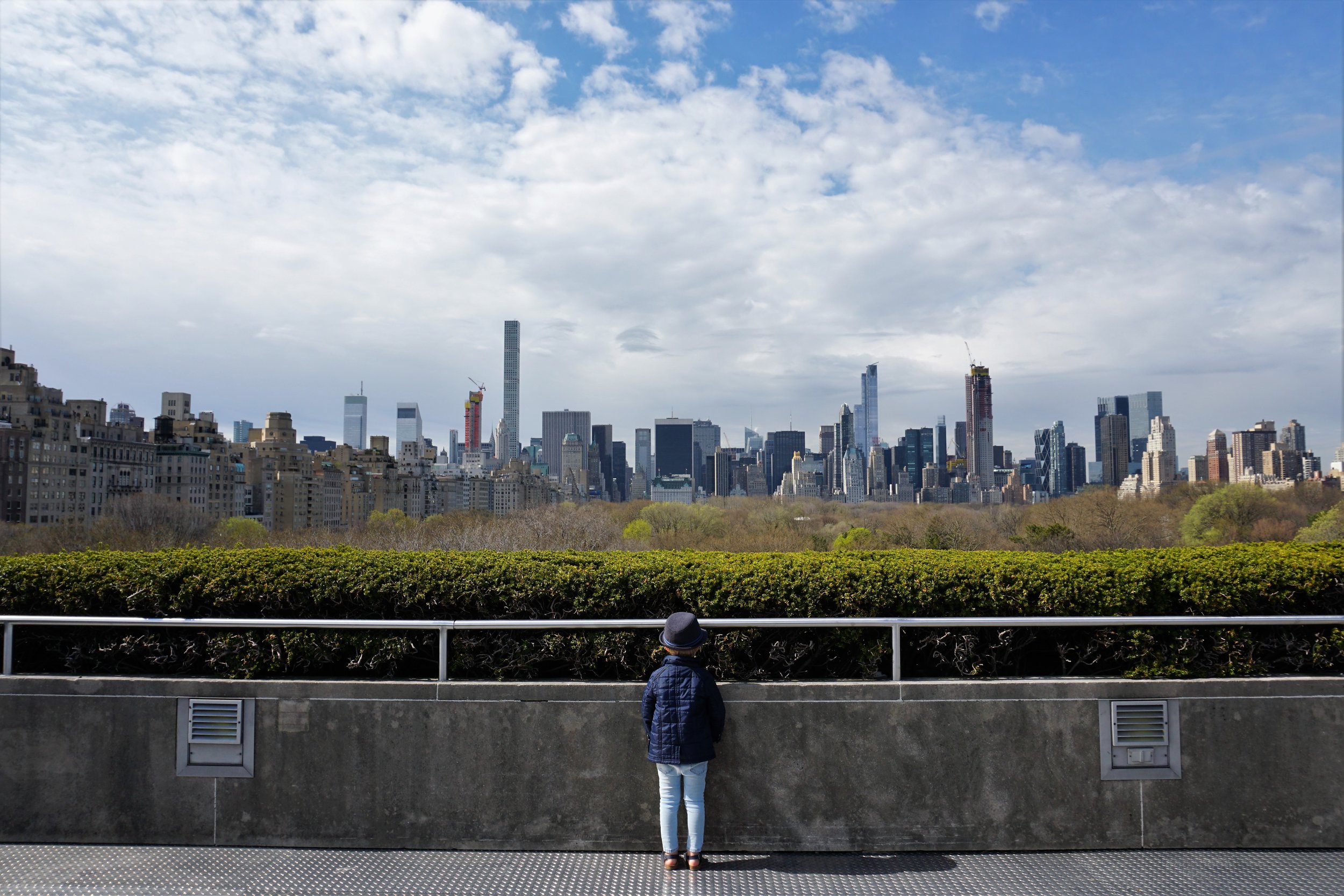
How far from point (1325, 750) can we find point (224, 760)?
7.05 meters

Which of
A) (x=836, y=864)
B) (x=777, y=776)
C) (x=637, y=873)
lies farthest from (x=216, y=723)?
(x=836, y=864)

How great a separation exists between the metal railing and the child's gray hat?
26 centimetres

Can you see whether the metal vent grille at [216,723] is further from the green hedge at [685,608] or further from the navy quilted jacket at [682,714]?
the navy quilted jacket at [682,714]

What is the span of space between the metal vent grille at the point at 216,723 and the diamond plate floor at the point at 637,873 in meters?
0.68

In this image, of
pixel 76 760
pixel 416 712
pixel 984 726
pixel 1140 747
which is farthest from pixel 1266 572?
pixel 76 760

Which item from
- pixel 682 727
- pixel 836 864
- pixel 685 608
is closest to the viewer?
pixel 682 727

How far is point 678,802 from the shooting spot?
16.3 feet

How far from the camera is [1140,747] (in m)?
5.25

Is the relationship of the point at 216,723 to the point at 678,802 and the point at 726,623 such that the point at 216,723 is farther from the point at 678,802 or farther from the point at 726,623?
the point at 726,623

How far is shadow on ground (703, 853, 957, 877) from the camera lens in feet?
16.1

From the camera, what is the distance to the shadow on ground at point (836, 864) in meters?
4.92

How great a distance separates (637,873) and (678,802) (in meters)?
0.46

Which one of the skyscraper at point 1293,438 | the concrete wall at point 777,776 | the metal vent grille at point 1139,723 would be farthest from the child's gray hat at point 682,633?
the skyscraper at point 1293,438

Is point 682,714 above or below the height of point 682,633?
below
